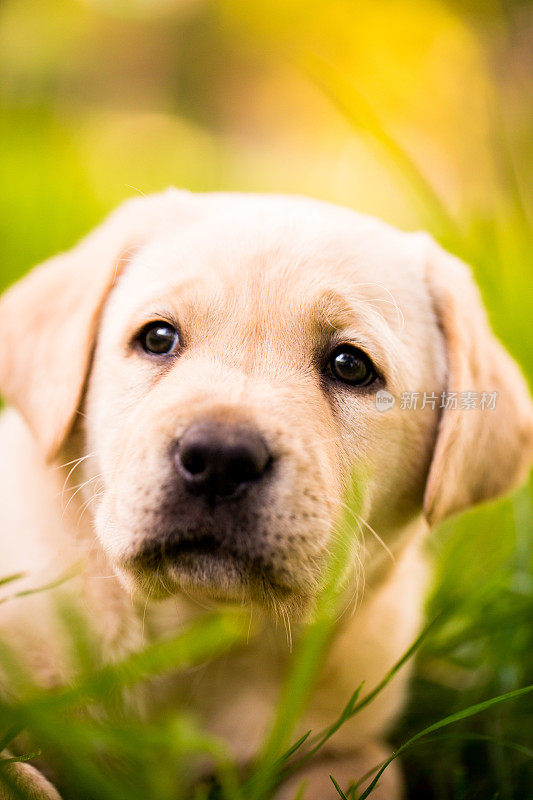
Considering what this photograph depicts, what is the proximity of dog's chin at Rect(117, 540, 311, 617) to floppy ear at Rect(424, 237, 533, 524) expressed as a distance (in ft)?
2.08

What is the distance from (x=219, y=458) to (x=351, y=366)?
64 cm

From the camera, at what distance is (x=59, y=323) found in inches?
92.7

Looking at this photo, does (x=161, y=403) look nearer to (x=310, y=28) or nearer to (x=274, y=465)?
(x=274, y=465)

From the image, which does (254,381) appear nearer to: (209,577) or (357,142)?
(209,577)

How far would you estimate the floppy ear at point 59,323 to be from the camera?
221 centimetres

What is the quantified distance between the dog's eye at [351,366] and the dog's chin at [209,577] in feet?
2.07

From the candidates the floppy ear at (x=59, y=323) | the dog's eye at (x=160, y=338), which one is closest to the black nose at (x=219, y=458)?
the dog's eye at (x=160, y=338)

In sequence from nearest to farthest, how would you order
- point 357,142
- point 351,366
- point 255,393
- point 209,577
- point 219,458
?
1. point 219,458
2. point 209,577
3. point 255,393
4. point 351,366
5. point 357,142

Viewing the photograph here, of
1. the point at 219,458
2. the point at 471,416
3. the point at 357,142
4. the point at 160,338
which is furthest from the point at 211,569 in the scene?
the point at 357,142

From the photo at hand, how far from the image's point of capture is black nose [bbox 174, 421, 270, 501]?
65.1 inches

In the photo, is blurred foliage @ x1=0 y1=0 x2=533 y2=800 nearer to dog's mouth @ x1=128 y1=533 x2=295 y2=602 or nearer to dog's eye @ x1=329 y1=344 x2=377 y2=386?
dog's mouth @ x1=128 y1=533 x2=295 y2=602

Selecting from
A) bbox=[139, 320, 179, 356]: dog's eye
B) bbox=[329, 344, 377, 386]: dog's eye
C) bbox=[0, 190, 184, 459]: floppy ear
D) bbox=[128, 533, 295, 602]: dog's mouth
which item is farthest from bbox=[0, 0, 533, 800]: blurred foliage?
bbox=[329, 344, 377, 386]: dog's eye

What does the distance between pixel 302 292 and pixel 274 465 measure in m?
0.56

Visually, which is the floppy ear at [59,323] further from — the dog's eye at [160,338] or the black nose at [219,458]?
the black nose at [219,458]
